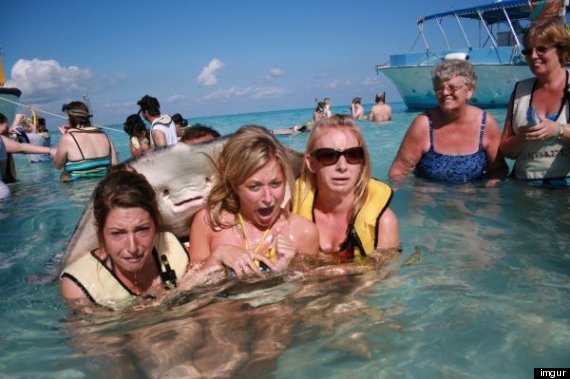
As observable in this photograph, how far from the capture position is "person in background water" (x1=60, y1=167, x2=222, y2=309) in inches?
103

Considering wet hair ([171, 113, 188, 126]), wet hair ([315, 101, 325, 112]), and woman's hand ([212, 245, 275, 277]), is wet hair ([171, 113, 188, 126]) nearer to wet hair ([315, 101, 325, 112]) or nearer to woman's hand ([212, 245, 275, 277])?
woman's hand ([212, 245, 275, 277])

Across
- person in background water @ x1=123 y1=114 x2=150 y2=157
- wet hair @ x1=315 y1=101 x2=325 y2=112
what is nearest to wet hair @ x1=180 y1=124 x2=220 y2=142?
person in background water @ x1=123 y1=114 x2=150 y2=157

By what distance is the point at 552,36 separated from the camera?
12.2 ft

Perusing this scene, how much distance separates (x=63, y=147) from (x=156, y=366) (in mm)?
5201

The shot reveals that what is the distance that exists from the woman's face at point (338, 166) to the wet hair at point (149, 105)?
5.21 metres

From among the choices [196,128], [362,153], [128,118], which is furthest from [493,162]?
[128,118]

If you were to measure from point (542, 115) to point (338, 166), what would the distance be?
2314 mm

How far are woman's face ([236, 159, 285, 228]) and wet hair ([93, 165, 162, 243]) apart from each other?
54 cm

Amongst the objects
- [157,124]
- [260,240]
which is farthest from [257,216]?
[157,124]

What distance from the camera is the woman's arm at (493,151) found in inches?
175

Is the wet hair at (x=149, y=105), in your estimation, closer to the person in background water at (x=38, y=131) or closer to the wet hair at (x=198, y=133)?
the wet hair at (x=198, y=133)

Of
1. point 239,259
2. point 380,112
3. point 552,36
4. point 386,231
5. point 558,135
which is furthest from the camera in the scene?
point 380,112

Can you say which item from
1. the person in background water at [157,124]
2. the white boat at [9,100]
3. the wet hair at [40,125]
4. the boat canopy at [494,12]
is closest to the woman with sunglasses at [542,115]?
the person in background water at [157,124]

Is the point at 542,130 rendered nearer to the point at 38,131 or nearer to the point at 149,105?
the point at 149,105
